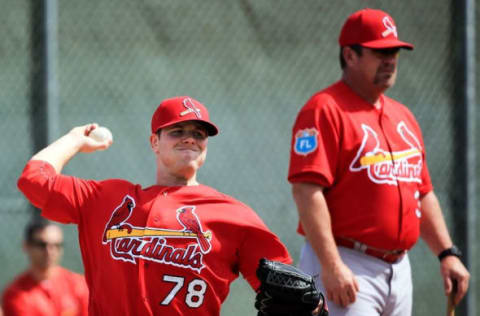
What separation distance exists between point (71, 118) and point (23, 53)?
0.48m

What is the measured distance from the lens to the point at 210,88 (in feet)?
16.4

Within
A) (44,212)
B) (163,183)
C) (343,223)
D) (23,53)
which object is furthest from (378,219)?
(23,53)

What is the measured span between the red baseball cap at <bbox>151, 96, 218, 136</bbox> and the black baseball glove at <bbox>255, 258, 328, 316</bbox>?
1.85ft

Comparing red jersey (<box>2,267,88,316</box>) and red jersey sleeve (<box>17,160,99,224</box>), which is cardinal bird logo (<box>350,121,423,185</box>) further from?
red jersey (<box>2,267,88,316</box>)

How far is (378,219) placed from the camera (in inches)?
128

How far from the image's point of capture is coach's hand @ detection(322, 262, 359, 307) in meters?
3.11

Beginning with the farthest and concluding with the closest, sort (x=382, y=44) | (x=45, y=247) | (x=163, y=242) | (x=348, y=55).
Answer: (x=45, y=247) → (x=348, y=55) → (x=382, y=44) → (x=163, y=242)

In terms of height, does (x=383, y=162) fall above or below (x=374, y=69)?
below

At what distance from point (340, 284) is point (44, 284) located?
224 centimetres

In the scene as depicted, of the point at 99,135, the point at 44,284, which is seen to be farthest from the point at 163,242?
the point at 44,284

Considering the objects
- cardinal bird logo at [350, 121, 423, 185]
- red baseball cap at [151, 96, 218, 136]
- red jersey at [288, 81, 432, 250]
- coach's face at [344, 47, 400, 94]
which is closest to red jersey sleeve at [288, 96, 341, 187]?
red jersey at [288, 81, 432, 250]

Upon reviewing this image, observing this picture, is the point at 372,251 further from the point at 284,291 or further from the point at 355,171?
the point at 284,291

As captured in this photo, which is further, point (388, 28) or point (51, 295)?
point (51, 295)

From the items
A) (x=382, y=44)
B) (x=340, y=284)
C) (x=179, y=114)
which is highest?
(x=382, y=44)
